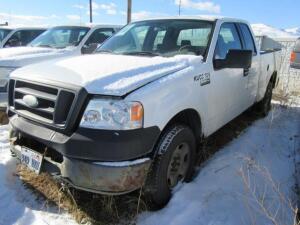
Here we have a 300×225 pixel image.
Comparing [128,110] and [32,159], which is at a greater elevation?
[128,110]

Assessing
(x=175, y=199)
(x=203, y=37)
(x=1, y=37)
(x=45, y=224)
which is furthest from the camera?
(x=1, y=37)

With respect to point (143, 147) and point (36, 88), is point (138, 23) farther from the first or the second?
point (143, 147)

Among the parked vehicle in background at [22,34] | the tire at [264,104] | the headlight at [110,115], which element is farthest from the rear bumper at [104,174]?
the parked vehicle in background at [22,34]

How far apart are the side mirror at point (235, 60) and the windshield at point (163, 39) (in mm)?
224

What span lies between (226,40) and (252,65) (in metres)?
0.95

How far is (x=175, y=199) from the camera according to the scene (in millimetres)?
3285

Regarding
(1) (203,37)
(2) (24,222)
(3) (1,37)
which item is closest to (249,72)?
(1) (203,37)

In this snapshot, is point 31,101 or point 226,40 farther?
point 226,40

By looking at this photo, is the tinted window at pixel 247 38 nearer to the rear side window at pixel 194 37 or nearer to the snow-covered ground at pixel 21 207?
the rear side window at pixel 194 37

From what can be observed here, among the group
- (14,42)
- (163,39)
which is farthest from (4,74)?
(14,42)

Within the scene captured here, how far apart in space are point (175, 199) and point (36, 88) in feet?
5.35

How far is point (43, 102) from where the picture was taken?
296 cm

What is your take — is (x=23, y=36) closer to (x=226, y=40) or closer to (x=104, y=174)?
(x=226, y=40)

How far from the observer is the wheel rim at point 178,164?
3.27m
